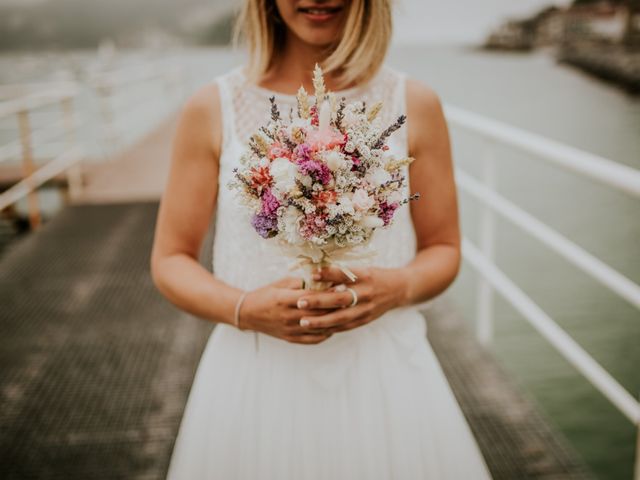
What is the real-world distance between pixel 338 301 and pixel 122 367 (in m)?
2.10

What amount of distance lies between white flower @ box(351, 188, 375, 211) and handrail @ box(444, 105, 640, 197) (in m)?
0.87

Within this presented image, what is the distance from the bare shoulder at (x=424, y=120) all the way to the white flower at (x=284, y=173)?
0.46 metres

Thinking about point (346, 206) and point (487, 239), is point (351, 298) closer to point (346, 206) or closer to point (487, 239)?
point (346, 206)

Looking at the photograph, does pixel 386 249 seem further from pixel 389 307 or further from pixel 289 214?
pixel 289 214

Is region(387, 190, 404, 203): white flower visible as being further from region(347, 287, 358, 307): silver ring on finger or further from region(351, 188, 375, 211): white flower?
region(347, 287, 358, 307): silver ring on finger

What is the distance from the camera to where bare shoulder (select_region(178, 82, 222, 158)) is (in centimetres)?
125

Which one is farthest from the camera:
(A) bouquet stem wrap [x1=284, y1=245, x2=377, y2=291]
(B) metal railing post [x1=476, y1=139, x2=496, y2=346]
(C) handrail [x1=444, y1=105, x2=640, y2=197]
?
(B) metal railing post [x1=476, y1=139, x2=496, y2=346]

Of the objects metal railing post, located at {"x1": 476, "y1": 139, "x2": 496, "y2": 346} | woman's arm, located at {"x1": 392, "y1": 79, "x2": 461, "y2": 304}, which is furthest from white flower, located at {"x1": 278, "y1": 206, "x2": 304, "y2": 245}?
metal railing post, located at {"x1": 476, "y1": 139, "x2": 496, "y2": 346}

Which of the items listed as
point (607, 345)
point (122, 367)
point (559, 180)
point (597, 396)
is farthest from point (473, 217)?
point (122, 367)

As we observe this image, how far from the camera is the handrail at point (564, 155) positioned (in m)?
1.51

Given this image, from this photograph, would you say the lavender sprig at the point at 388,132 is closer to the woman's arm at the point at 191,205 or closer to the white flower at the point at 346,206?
the white flower at the point at 346,206

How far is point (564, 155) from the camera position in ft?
6.28

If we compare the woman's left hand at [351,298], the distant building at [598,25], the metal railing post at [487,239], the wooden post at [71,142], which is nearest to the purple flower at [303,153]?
the woman's left hand at [351,298]

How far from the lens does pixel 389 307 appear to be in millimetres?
1196
